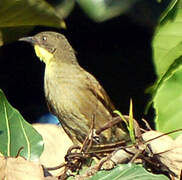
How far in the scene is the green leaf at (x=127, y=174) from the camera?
1237 mm

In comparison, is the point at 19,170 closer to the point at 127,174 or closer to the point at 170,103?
the point at 127,174

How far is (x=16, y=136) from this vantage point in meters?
1.43

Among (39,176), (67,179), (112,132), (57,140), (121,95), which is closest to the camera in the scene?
(39,176)

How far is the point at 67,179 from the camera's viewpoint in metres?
1.40

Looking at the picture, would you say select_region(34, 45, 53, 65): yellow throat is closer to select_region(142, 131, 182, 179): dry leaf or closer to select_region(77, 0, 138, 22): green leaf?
select_region(77, 0, 138, 22): green leaf

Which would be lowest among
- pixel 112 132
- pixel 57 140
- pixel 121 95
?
pixel 121 95

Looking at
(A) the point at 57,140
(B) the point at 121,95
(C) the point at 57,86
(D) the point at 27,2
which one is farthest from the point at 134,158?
(B) the point at 121,95

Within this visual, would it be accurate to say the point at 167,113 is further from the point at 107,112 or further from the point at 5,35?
the point at 107,112

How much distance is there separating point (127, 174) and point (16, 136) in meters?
0.27

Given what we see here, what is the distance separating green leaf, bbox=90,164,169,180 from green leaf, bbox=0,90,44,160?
0.16 meters

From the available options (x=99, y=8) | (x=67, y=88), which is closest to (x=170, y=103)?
(x=99, y=8)

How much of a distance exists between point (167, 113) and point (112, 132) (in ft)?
3.26

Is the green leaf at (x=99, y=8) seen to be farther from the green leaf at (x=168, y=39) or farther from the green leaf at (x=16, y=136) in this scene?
the green leaf at (x=16, y=136)

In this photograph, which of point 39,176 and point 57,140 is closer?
point 39,176
